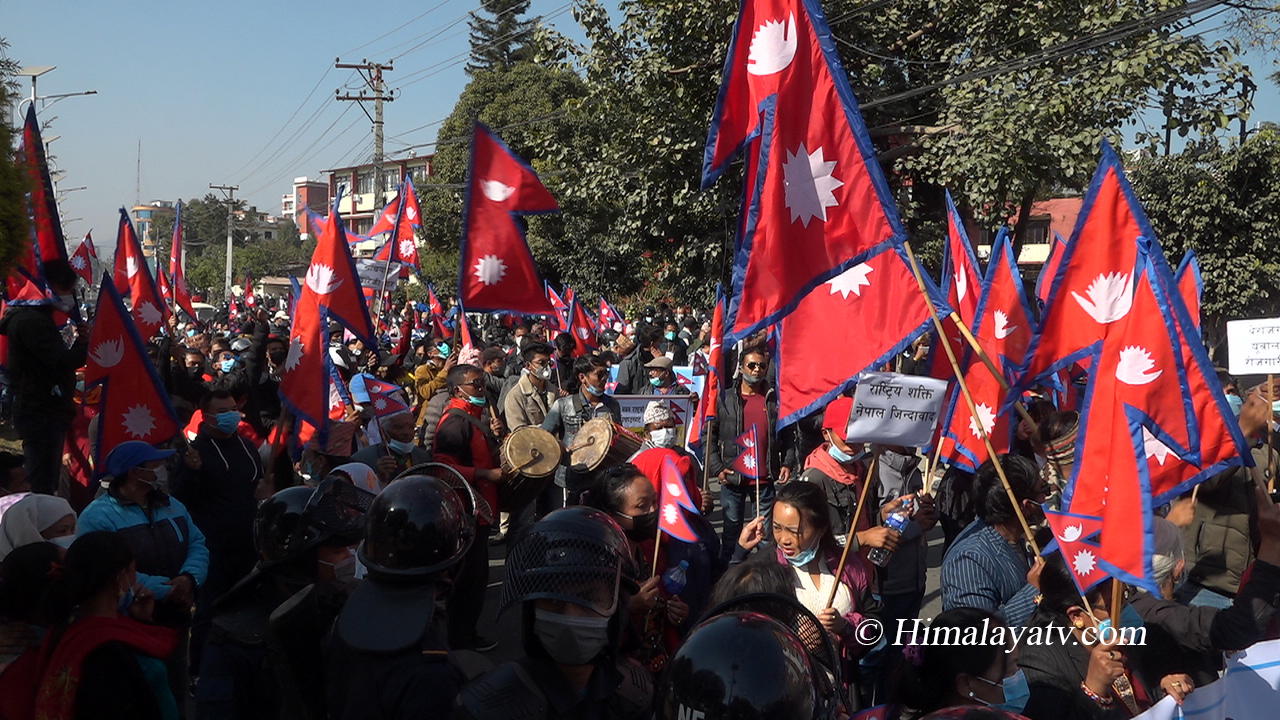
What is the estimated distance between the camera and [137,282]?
447 inches

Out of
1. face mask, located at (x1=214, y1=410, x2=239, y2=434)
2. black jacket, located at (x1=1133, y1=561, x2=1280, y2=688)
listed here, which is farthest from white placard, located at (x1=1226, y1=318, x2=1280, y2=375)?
face mask, located at (x1=214, y1=410, x2=239, y2=434)

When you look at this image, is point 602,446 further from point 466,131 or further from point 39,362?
point 466,131

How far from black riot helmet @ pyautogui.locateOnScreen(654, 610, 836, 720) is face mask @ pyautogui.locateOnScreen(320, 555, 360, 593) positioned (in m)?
1.46

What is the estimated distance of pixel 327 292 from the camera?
23.5 feet

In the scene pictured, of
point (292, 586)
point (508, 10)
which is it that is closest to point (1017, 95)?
Answer: point (292, 586)

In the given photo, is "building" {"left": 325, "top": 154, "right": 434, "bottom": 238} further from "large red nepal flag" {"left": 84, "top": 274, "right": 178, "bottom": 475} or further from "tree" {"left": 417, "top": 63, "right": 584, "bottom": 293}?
"large red nepal flag" {"left": 84, "top": 274, "right": 178, "bottom": 475}

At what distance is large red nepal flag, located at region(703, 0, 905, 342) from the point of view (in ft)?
14.3

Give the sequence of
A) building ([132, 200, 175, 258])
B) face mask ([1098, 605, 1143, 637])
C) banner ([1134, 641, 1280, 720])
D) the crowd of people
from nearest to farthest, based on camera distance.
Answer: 1. the crowd of people
2. banner ([1134, 641, 1280, 720])
3. face mask ([1098, 605, 1143, 637])
4. building ([132, 200, 175, 258])

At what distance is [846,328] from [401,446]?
131 inches

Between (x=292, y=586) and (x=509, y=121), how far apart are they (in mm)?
35329

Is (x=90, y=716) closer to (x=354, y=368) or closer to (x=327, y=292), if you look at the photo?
(x=327, y=292)

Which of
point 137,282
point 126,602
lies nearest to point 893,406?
point 126,602

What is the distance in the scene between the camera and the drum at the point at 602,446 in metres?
6.59

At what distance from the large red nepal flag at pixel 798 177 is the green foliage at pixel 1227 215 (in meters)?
18.2
